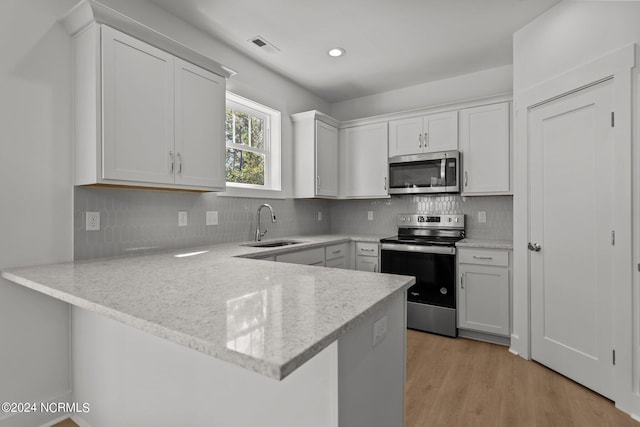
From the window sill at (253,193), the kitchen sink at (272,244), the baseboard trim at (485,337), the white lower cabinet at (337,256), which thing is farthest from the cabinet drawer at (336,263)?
the baseboard trim at (485,337)

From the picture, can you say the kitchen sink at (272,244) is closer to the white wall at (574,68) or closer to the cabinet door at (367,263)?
the cabinet door at (367,263)

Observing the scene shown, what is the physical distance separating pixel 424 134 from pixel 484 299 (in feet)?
5.99

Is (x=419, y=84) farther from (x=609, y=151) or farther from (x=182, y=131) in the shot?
(x=182, y=131)

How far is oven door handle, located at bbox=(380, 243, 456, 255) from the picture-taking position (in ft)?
10.5

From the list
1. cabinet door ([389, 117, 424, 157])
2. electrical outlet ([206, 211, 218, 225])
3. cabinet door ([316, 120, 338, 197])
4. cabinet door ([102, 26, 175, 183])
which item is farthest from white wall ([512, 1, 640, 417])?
cabinet door ([102, 26, 175, 183])

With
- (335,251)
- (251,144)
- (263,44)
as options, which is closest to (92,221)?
(251,144)

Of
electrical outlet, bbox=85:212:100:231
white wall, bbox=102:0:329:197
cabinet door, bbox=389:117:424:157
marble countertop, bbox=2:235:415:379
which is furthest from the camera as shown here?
cabinet door, bbox=389:117:424:157

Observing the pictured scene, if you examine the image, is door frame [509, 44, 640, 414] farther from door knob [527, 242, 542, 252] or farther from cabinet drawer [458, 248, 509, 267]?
cabinet drawer [458, 248, 509, 267]

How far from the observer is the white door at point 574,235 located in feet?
7.00

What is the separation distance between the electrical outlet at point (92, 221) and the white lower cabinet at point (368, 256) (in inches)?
100

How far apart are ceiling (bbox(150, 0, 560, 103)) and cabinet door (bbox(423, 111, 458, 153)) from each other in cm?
55

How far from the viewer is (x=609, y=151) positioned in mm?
2102

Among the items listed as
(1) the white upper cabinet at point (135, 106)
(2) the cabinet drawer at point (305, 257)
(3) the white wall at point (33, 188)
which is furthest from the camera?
(2) the cabinet drawer at point (305, 257)

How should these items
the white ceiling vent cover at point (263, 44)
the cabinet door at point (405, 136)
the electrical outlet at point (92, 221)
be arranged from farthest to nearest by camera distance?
the cabinet door at point (405, 136)
the white ceiling vent cover at point (263, 44)
the electrical outlet at point (92, 221)
